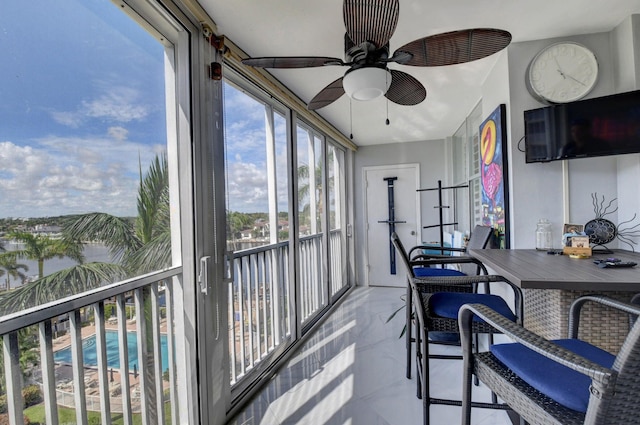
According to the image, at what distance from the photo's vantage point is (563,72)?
1913 mm

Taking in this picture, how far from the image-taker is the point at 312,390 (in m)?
2.08

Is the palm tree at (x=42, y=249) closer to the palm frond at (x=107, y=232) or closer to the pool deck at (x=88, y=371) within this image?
the palm frond at (x=107, y=232)

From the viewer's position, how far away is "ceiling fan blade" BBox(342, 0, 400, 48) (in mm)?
1079

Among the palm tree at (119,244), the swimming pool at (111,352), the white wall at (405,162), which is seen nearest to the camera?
the palm tree at (119,244)

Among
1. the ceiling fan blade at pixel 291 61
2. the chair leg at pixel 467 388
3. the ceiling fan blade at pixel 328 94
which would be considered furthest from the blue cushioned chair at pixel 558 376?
the ceiling fan blade at pixel 328 94

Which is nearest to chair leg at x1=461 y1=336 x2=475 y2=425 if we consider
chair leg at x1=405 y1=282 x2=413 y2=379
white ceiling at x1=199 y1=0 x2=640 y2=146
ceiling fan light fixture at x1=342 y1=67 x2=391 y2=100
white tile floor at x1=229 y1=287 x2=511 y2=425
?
white tile floor at x1=229 y1=287 x2=511 y2=425

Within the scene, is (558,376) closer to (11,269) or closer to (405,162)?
(11,269)

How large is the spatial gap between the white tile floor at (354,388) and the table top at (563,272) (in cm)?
100

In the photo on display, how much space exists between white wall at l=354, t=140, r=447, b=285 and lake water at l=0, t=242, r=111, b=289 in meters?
4.03

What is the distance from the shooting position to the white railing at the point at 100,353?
96 centimetres

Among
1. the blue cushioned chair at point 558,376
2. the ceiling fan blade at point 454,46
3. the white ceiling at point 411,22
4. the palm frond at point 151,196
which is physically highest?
the white ceiling at point 411,22

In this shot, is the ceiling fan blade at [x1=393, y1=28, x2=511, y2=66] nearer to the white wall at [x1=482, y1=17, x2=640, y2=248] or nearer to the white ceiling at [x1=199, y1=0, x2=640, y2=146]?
the white ceiling at [x1=199, y1=0, x2=640, y2=146]

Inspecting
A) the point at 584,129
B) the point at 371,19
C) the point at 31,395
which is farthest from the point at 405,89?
the point at 31,395

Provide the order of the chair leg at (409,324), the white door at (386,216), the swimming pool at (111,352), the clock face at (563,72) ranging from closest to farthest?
the swimming pool at (111,352) → the clock face at (563,72) → the chair leg at (409,324) → the white door at (386,216)
